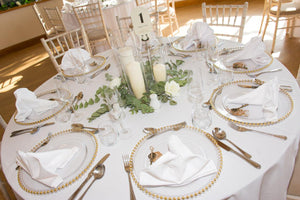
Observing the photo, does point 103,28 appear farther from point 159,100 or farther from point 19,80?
point 159,100

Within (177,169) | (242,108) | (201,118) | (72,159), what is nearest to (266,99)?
(242,108)

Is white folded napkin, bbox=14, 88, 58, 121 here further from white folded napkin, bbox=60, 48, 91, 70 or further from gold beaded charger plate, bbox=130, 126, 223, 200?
gold beaded charger plate, bbox=130, 126, 223, 200

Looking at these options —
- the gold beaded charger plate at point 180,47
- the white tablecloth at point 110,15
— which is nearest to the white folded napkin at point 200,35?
the gold beaded charger plate at point 180,47

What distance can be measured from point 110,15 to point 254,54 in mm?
2776

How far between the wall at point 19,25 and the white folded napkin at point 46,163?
19.2 ft

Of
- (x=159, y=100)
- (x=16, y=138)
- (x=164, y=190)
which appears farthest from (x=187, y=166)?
(x=16, y=138)

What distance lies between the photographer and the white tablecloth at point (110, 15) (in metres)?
3.52

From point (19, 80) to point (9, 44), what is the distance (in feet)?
7.27

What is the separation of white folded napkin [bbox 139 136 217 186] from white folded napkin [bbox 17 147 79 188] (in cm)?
35

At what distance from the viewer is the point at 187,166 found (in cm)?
77

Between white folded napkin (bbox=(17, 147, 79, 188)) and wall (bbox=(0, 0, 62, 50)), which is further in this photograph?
wall (bbox=(0, 0, 62, 50))

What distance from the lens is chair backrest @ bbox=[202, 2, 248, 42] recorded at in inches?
74.3

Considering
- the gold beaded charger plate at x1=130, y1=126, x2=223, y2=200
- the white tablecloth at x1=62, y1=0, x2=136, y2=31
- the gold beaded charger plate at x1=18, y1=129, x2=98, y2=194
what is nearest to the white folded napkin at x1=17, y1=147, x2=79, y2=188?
the gold beaded charger plate at x1=18, y1=129, x2=98, y2=194

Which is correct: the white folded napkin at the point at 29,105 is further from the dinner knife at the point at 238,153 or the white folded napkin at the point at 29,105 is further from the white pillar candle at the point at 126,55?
the dinner knife at the point at 238,153
